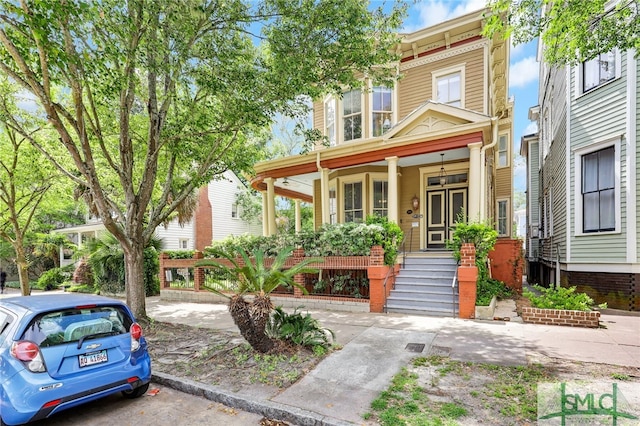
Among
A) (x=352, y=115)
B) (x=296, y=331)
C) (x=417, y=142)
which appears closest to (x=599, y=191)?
(x=417, y=142)

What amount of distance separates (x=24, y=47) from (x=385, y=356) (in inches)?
322

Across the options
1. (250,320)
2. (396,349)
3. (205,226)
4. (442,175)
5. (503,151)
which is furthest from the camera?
(205,226)

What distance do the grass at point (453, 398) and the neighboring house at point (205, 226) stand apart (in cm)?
1770

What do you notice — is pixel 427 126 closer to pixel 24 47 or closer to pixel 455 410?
pixel 455 410

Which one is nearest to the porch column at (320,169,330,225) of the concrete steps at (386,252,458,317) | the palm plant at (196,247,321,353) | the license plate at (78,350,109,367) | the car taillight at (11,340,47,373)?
the concrete steps at (386,252,458,317)

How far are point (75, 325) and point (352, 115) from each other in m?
10.8

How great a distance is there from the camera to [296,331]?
555cm

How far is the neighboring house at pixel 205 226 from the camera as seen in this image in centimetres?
2031

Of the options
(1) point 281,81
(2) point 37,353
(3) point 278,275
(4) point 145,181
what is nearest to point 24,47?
(4) point 145,181

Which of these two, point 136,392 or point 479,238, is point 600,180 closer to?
point 479,238

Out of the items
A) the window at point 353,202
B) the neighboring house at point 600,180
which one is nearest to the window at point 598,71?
the neighboring house at point 600,180

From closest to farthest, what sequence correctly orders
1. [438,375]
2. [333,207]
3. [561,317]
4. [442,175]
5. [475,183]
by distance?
[438,375]
[561,317]
[475,183]
[442,175]
[333,207]

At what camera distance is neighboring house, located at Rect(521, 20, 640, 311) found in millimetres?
7750

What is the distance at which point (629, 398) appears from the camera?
3590mm
